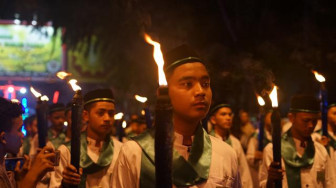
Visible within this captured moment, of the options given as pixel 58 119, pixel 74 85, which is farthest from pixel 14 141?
pixel 58 119

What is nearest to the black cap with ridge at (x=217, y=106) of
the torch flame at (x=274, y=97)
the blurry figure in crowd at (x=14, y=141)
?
the torch flame at (x=274, y=97)

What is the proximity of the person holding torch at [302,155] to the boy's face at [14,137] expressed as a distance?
3288mm

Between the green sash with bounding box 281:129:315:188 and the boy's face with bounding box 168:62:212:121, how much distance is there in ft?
12.1

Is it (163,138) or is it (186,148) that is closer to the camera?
(163,138)

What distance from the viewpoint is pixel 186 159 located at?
4098 millimetres

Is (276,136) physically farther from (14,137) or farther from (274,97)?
(14,137)

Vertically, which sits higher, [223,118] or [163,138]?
[223,118]

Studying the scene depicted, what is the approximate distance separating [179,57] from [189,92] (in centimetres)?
31

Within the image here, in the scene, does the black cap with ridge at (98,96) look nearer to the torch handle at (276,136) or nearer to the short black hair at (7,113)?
the short black hair at (7,113)

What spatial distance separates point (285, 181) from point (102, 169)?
7.74ft

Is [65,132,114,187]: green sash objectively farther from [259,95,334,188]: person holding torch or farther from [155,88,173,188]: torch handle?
[155,88,173,188]: torch handle

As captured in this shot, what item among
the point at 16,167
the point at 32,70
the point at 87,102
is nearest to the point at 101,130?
the point at 87,102

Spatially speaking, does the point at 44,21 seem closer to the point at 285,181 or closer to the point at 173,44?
the point at 173,44

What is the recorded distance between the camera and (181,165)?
382 centimetres
